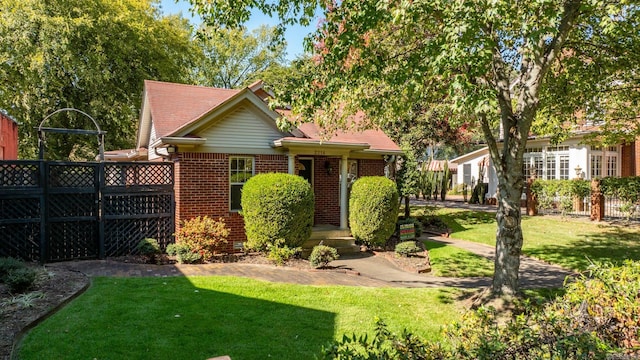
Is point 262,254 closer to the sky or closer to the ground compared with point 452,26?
closer to the ground

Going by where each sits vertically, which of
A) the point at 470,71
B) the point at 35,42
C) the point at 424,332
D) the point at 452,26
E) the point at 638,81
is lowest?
the point at 424,332

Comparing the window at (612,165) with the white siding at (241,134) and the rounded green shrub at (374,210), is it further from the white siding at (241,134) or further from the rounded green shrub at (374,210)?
the white siding at (241,134)

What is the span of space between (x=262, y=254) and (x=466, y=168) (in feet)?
107

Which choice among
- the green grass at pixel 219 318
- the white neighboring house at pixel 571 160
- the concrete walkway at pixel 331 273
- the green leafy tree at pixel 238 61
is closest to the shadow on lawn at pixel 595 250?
the concrete walkway at pixel 331 273

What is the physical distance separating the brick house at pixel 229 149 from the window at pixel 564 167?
13127mm

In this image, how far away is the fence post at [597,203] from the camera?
616 inches

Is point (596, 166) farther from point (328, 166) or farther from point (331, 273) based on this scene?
point (331, 273)

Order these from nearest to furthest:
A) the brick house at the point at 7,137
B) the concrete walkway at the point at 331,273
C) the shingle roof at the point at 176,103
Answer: the concrete walkway at the point at 331,273 → the shingle roof at the point at 176,103 → the brick house at the point at 7,137

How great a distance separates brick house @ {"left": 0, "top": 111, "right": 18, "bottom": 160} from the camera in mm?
15036

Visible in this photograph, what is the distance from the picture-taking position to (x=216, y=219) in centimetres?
1123

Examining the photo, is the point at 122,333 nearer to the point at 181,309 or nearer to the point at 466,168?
the point at 181,309

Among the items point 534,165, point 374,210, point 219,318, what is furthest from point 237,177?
point 534,165

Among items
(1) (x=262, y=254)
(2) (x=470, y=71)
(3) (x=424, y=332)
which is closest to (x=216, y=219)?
(1) (x=262, y=254)

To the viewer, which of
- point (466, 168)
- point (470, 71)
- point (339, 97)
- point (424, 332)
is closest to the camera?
point (470, 71)
